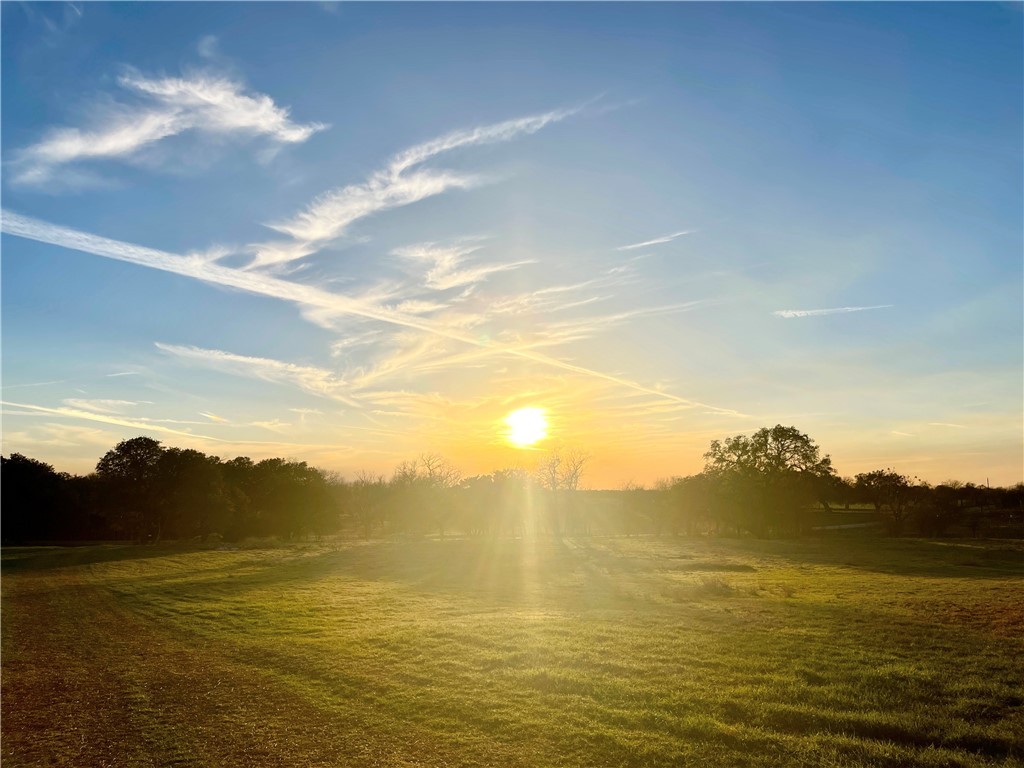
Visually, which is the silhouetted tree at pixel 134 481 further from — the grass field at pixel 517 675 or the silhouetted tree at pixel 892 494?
the silhouetted tree at pixel 892 494

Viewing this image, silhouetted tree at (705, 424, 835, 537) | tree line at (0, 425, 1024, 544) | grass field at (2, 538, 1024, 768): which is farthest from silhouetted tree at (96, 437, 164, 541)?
silhouetted tree at (705, 424, 835, 537)

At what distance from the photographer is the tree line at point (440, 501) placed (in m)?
79.9

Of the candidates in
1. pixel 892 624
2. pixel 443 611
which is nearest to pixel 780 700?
pixel 892 624

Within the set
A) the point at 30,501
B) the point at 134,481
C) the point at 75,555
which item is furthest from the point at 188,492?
the point at 30,501

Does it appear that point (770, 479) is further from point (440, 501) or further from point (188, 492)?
point (188, 492)

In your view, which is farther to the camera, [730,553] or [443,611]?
[730,553]

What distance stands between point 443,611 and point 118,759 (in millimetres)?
18113

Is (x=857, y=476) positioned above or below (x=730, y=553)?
above

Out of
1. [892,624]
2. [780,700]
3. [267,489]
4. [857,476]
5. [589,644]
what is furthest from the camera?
[857,476]

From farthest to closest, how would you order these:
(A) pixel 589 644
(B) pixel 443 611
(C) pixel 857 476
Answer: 1. (C) pixel 857 476
2. (B) pixel 443 611
3. (A) pixel 589 644

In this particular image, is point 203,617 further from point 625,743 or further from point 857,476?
point 857,476

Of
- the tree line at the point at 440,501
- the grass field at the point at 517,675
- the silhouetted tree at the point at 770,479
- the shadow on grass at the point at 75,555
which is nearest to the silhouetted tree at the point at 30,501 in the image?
the tree line at the point at 440,501

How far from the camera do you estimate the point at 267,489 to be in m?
92.2

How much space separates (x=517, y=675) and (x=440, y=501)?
83151 millimetres
